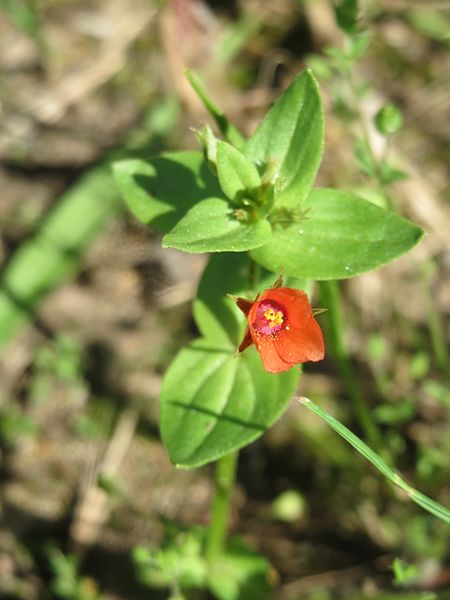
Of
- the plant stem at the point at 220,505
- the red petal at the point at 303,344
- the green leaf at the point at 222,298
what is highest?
the red petal at the point at 303,344

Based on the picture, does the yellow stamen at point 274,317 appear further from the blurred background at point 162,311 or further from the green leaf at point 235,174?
the blurred background at point 162,311

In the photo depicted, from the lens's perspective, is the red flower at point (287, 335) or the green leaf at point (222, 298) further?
the green leaf at point (222, 298)

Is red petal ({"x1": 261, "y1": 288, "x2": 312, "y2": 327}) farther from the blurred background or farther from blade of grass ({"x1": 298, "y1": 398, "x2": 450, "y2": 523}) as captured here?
the blurred background

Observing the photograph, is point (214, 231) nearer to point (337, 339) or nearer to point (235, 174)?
point (235, 174)

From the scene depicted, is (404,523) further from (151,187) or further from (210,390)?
(151,187)

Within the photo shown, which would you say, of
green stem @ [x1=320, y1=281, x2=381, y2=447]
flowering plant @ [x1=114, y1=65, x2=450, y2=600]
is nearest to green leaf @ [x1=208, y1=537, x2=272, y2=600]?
flowering plant @ [x1=114, y1=65, x2=450, y2=600]

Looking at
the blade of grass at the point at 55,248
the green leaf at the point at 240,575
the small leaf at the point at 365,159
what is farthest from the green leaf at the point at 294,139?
the blade of grass at the point at 55,248
